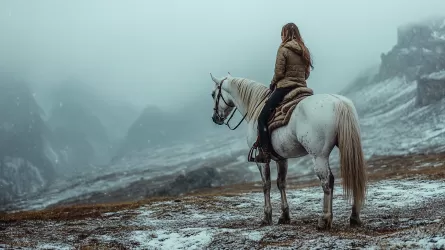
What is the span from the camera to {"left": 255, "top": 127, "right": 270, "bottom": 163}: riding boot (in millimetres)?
13062

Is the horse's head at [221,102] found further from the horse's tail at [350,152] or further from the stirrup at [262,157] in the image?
the horse's tail at [350,152]

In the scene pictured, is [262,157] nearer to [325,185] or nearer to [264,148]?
[264,148]

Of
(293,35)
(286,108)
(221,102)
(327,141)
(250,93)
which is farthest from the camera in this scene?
(221,102)

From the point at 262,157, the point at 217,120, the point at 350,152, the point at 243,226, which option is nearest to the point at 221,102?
the point at 217,120

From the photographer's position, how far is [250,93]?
14.8 metres

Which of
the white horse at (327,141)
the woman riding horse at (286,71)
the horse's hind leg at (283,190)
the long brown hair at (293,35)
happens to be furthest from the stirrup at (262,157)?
the long brown hair at (293,35)

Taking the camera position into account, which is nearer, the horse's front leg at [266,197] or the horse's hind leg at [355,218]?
the horse's hind leg at [355,218]

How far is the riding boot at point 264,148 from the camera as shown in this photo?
13062 mm

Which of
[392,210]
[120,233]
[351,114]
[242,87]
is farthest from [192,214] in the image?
[351,114]

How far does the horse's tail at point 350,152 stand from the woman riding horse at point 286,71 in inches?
82.0

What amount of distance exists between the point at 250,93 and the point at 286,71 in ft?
6.59

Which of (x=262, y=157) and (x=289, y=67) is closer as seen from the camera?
(x=289, y=67)

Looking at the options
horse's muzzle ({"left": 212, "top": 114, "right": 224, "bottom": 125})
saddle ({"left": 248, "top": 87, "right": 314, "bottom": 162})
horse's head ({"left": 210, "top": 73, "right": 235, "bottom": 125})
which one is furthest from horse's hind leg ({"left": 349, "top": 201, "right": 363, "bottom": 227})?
horse's muzzle ({"left": 212, "top": 114, "right": 224, "bottom": 125})

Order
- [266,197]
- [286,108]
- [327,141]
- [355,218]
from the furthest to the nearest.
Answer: [266,197] → [286,108] → [355,218] → [327,141]
